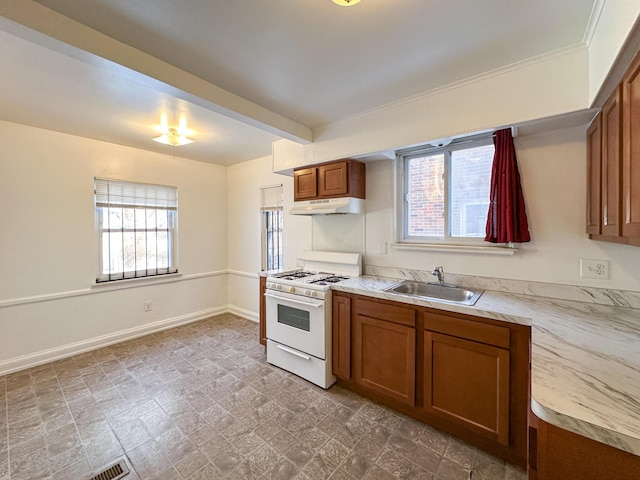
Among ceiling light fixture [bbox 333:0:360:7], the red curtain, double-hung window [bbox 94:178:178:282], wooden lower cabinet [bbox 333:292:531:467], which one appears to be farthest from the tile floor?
ceiling light fixture [bbox 333:0:360:7]

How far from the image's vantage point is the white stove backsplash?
1.73 m

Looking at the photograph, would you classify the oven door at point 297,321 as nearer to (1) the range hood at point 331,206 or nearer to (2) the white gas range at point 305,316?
(2) the white gas range at point 305,316

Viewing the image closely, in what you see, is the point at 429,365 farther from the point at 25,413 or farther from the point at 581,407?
the point at 25,413

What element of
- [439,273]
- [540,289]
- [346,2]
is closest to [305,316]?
[439,273]

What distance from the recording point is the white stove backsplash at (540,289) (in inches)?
68.1

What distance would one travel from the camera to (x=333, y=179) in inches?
111

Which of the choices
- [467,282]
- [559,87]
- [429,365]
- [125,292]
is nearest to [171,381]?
[125,292]

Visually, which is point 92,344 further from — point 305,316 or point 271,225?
point 305,316

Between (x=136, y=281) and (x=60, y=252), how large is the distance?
2.90ft

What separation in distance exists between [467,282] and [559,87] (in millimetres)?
1491

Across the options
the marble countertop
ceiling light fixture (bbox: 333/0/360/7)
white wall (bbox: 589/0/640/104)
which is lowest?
the marble countertop

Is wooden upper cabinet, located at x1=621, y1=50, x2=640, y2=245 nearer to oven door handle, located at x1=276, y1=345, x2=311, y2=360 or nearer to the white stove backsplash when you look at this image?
the white stove backsplash

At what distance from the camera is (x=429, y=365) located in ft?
6.40

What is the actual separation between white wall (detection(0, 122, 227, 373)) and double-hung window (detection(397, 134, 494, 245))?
3.44 meters
